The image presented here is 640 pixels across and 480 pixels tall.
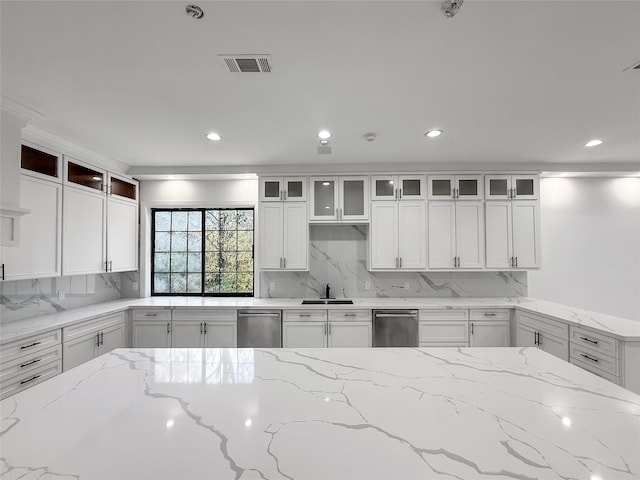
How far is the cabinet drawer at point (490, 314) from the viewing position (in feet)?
11.6

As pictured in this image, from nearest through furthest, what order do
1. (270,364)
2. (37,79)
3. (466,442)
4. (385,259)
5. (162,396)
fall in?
1. (466,442)
2. (162,396)
3. (270,364)
4. (37,79)
5. (385,259)

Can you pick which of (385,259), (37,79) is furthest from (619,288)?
(37,79)

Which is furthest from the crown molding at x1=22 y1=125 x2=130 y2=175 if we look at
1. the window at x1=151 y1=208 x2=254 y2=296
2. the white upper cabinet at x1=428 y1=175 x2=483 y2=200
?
the white upper cabinet at x1=428 y1=175 x2=483 y2=200

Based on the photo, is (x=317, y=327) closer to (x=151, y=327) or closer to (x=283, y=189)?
(x=283, y=189)

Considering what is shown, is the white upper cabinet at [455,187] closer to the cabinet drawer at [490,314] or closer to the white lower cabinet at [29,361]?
the cabinet drawer at [490,314]

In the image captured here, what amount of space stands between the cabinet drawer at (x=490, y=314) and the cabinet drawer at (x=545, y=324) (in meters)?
0.11

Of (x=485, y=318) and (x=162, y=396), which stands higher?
(x=162, y=396)

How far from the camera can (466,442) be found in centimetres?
86

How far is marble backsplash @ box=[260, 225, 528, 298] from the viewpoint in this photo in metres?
4.09

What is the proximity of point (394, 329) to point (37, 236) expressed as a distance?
11.5 feet

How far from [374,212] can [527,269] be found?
6.34 feet

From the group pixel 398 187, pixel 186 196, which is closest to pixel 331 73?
pixel 398 187

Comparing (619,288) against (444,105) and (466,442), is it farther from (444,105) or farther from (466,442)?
(466,442)

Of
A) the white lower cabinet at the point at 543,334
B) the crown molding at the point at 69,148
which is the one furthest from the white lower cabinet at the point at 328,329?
the crown molding at the point at 69,148
